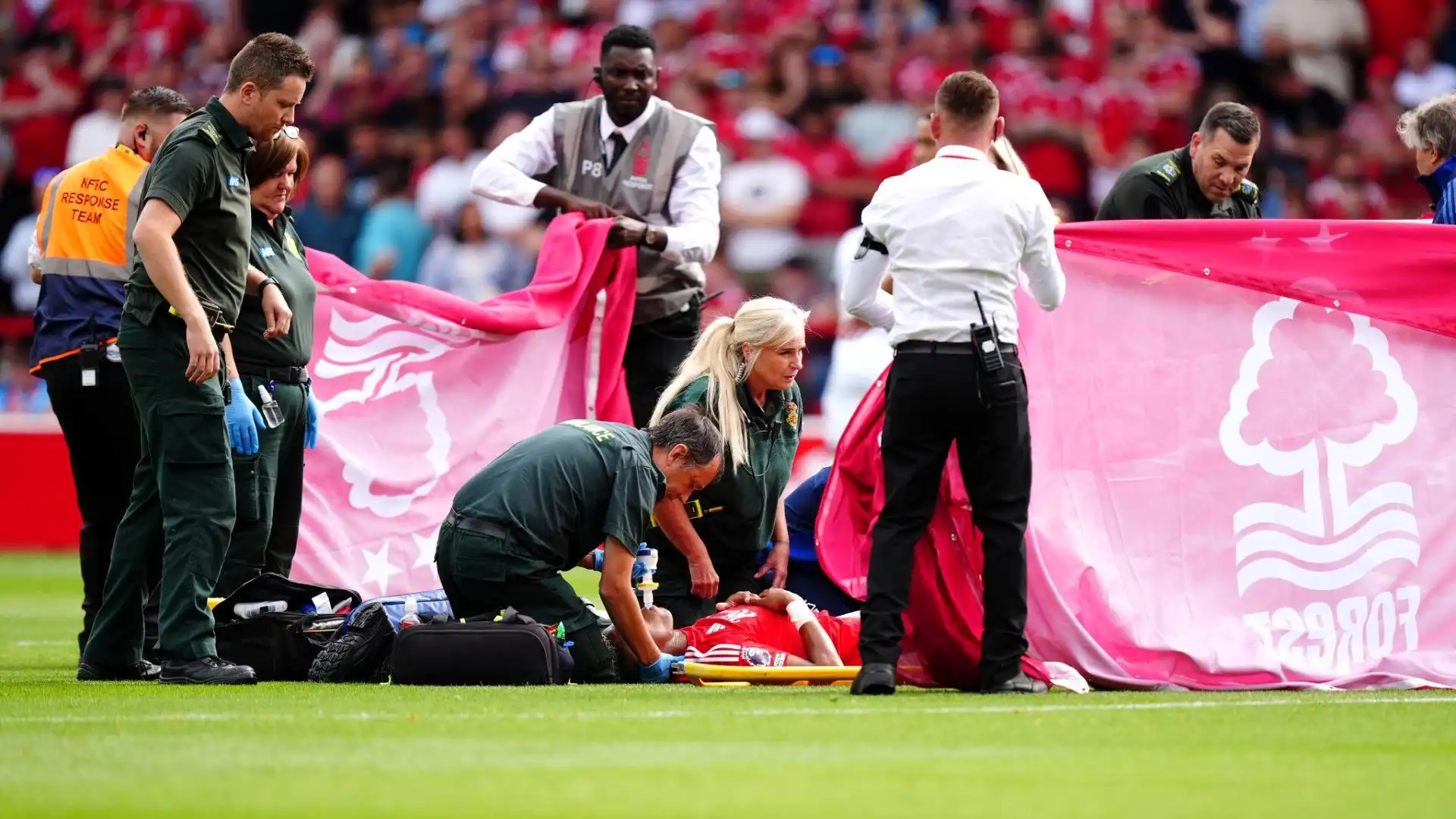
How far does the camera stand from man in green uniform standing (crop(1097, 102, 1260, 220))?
8617 millimetres

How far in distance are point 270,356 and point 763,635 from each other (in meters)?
2.28

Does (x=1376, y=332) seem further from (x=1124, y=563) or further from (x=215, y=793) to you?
(x=215, y=793)

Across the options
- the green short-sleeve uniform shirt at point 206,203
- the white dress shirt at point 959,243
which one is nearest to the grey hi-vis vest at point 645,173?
the green short-sleeve uniform shirt at point 206,203

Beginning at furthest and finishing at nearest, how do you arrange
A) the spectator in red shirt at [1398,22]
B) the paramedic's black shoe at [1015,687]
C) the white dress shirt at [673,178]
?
the spectator in red shirt at [1398,22] → the white dress shirt at [673,178] → the paramedic's black shoe at [1015,687]

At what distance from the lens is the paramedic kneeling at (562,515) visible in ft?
25.1

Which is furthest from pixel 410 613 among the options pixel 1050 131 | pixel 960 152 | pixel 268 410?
pixel 1050 131

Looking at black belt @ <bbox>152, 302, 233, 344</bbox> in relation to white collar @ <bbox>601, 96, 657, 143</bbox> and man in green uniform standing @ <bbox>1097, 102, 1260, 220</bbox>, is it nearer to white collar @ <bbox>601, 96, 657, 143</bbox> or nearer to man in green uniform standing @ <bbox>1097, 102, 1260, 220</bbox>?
white collar @ <bbox>601, 96, 657, 143</bbox>

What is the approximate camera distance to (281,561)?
905 centimetres

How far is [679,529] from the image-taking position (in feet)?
26.9

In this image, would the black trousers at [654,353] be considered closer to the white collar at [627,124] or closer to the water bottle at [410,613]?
the white collar at [627,124]

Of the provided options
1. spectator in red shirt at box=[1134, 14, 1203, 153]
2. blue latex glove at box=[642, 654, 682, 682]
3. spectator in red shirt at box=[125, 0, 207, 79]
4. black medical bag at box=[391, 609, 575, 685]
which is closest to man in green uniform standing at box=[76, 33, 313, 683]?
black medical bag at box=[391, 609, 575, 685]

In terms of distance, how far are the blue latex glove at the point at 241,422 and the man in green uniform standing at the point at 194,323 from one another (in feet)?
1.01

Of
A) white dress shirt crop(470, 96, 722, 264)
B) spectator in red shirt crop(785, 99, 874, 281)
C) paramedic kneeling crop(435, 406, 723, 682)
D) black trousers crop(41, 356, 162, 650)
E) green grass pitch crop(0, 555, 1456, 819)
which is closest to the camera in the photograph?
green grass pitch crop(0, 555, 1456, 819)

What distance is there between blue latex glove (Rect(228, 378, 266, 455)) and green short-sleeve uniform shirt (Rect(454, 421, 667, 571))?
79 cm
